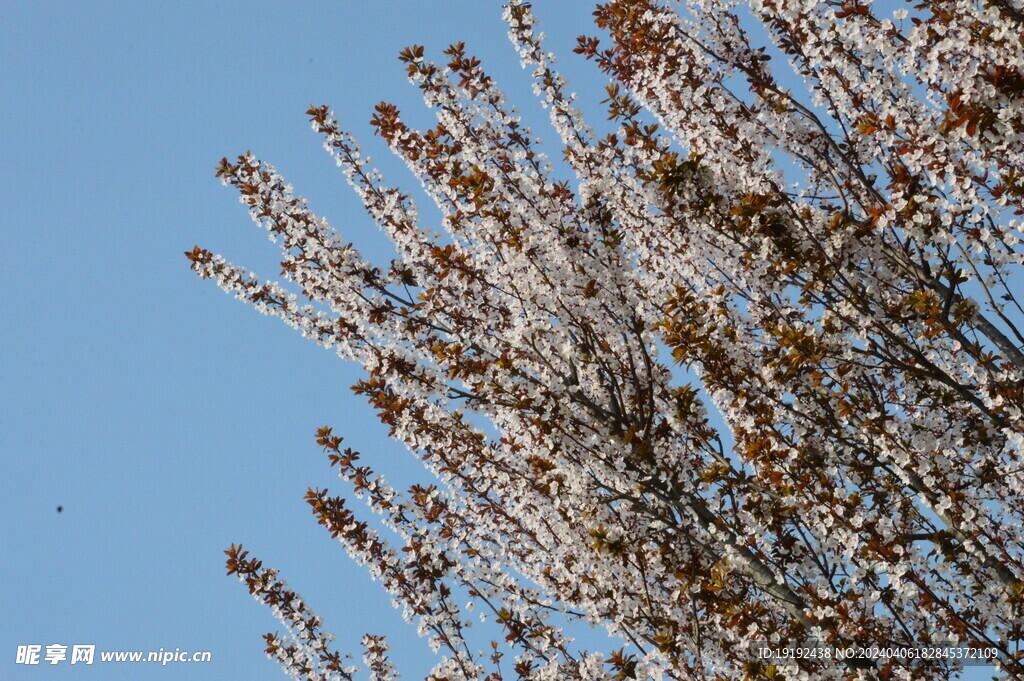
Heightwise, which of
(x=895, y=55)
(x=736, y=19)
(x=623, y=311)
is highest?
(x=736, y=19)

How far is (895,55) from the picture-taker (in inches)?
241

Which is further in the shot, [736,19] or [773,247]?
[736,19]

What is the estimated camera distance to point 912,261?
584cm

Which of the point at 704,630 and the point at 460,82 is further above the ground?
the point at 460,82

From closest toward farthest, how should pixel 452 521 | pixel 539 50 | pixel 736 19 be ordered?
pixel 539 50 → pixel 736 19 → pixel 452 521

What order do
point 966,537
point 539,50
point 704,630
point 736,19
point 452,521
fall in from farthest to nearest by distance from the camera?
point 452,521 → point 736,19 → point 539,50 → point 704,630 → point 966,537

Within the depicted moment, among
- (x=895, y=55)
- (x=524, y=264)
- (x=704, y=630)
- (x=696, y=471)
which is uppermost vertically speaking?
(x=895, y=55)

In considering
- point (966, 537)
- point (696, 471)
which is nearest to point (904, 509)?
point (966, 537)

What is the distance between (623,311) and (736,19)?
2904 mm

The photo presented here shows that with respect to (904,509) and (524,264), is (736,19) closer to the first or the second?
(524,264)

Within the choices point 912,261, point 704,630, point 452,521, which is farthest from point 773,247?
point 452,521

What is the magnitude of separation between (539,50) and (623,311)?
2.24 meters

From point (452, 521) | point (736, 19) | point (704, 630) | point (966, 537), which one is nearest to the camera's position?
point (966, 537)

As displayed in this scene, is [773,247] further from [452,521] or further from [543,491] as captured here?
[452,521]
